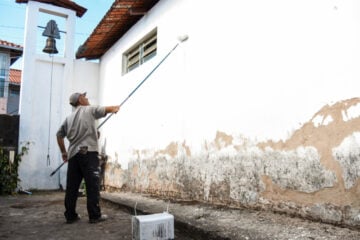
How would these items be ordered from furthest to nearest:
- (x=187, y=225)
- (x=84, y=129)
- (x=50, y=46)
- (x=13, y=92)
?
(x=13, y=92)
(x=50, y=46)
(x=84, y=129)
(x=187, y=225)

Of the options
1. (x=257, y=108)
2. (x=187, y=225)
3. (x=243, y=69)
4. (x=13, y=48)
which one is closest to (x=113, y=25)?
(x=243, y=69)

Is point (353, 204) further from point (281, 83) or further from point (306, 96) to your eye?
point (281, 83)

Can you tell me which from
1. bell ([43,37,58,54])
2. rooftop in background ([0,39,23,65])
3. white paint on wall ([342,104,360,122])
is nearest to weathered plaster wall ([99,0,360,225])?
white paint on wall ([342,104,360,122])

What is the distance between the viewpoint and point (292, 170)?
3.14 meters

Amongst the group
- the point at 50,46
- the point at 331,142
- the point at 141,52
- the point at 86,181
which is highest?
the point at 50,46

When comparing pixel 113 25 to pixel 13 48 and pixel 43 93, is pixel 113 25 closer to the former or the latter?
pixel 43 93

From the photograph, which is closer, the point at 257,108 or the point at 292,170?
the point at 292,170

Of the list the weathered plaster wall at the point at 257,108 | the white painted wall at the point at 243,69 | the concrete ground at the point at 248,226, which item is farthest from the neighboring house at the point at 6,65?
the concrete ground at the point at 248,226

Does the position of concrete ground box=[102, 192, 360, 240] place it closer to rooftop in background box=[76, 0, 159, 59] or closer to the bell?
rooftop in background box=[76, 0, 159, 59]

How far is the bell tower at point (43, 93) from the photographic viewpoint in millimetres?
8234

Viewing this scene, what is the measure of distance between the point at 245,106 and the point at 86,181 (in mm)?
2029

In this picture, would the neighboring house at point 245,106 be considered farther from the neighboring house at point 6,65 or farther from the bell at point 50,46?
the neighboring house at point 6,65

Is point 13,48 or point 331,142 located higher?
point 13,48

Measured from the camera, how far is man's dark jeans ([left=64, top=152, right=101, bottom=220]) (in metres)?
3.88
